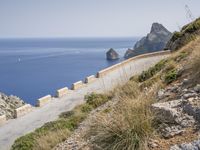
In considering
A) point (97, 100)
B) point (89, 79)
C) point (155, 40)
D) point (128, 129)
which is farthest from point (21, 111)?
point (155, 40)

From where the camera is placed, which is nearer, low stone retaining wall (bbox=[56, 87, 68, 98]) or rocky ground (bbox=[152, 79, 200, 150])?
rocky ground (bbox=[152, 79, 200, 150])

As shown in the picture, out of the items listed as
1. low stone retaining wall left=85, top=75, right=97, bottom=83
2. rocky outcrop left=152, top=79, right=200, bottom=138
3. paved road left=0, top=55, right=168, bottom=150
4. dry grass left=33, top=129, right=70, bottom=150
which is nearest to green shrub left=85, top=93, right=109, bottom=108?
paved road left=0, top=55, right=168, bottom=150

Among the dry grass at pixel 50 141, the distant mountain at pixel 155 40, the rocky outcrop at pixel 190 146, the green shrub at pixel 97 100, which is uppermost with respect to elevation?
the rocky outcrop at pixel 190 146

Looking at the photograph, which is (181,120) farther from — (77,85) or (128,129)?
(77,85)

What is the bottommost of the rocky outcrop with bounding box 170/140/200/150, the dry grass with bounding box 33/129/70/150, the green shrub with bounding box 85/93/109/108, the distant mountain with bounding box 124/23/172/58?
the distant mountain with bounding box 124/23/172/58

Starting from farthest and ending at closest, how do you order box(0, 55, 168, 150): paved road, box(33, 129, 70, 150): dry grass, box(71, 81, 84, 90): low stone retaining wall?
box(71, 81, 84, 90): low stone retaining wall, box(0, 55, 168, 150): paved road, box(33, 129, 70, 150): dry grass

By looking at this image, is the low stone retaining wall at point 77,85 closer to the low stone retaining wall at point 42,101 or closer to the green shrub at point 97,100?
the low stone retaining wall at point 42,101

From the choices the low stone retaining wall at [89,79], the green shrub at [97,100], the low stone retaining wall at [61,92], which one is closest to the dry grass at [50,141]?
the green shrub at [97,100]

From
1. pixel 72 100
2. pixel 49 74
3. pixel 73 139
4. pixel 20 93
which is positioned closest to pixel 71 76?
pixel 49 74

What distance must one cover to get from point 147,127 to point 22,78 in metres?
96.3

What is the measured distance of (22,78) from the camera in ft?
326

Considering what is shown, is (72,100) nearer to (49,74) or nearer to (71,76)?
(71,76)

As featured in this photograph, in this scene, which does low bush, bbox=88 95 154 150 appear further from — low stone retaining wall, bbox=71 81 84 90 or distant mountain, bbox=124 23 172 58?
distant mountain, bbox=124 23 172 58

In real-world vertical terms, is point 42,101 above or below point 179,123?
below
